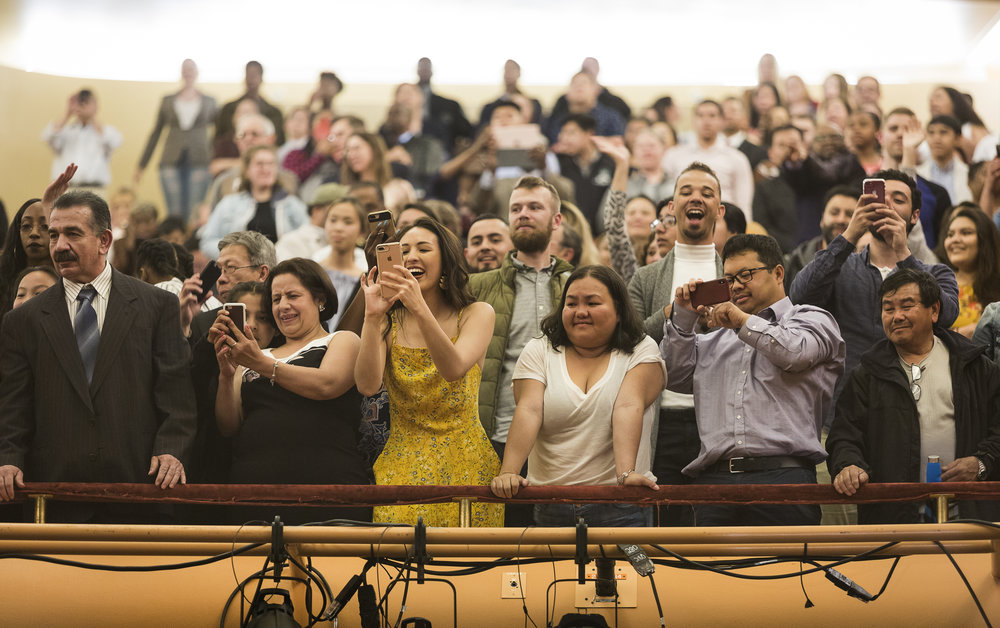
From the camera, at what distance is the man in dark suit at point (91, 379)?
12.2 ft

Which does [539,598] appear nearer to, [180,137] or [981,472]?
[981,472]

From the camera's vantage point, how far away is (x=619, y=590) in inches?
135

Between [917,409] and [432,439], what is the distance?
1.71 m

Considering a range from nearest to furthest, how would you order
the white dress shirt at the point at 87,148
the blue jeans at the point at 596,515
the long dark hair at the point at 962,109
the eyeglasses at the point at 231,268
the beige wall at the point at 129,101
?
the blue jeans at the point at 596,515, the eyeglasses at the point at 231,268, the long dark hair at the point at 962,109, the white dress shirt at the point at 87,148, the beige wall at the point at 129,101

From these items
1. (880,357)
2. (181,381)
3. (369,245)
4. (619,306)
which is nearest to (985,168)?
(880,357)

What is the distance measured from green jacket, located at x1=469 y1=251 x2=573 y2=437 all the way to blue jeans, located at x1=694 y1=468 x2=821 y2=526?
0.90 metres

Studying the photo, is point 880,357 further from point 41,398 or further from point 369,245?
point 41,398

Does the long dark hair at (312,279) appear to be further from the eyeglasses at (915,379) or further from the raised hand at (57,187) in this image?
the eyeglasses at (915,379)

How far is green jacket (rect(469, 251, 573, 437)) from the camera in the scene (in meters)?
4.31

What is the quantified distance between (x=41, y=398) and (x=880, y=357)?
115 inches

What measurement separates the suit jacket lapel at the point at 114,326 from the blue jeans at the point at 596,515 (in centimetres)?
152

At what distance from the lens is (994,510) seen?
3920 mm

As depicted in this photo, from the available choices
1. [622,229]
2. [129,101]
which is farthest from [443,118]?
[622,229]

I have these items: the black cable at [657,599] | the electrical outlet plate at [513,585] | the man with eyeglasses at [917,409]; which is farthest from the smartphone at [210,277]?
the man with eyeglasses at [917,409]
